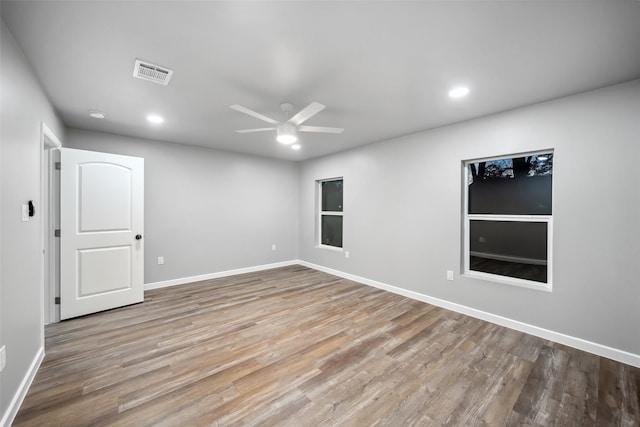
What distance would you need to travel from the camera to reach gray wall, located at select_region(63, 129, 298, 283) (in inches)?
161

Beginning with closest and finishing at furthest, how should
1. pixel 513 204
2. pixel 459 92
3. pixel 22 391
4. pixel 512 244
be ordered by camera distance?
pixel 22 391
pixel 459 92
pixel 513 204
pixel 512 244

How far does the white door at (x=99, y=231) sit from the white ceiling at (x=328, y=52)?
714mm

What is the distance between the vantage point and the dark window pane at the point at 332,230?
5.23m

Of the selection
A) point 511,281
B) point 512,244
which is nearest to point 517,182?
point 512,244

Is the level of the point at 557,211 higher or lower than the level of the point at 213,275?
higher

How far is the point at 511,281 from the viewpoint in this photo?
2834mm

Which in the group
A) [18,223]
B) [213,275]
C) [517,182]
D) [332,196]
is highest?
[517,182]

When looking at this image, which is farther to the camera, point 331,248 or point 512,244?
point 331,248

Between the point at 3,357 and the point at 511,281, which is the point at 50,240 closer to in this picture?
the point at 3,357

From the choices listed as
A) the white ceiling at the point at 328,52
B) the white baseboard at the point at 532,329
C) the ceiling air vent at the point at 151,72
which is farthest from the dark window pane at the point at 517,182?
the ceiling air vent at the point at 151,72

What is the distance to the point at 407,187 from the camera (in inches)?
150

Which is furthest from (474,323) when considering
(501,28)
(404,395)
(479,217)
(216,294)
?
(216,294)

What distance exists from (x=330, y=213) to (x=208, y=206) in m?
2.43

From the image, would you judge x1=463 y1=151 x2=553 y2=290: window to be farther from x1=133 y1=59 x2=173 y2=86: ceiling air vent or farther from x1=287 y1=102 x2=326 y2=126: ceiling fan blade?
x1=133 y1=59 x2=173 y2=86: ceiling air vent
